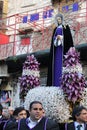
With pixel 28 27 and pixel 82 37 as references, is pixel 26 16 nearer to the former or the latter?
pixel 28 27

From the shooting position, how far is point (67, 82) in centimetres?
666

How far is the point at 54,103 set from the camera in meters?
6.54

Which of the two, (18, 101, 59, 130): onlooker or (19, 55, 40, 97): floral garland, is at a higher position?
(19, 55, 40, 97): floral garland

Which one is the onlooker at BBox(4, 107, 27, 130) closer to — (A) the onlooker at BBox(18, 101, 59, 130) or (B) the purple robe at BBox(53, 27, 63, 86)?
(A) the onlooker at BBox(18, 101, 59, 130)

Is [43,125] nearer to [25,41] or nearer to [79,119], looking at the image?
[79,119]

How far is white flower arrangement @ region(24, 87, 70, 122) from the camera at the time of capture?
21.3 feet

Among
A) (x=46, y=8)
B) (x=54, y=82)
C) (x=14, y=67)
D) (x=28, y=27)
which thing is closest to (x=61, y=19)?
(x=54, y=82)

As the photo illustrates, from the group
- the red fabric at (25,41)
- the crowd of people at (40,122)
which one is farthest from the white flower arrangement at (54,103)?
the red fabric at (25,41)

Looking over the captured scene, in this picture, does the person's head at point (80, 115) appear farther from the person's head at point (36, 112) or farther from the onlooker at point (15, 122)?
the onlooker at point (15, 122)

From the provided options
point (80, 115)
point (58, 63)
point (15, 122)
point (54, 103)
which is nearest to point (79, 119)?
point (80, 115)

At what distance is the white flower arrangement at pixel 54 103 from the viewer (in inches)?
255

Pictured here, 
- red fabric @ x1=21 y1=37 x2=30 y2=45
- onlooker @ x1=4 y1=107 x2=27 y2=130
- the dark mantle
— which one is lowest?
onlooker @ x1=4 y1=107 x2=27 y2=130

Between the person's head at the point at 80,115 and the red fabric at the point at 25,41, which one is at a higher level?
the red fabric at the point at 25,41

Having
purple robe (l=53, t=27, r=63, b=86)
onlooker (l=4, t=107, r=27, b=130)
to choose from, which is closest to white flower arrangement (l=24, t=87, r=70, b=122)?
purple robe (l=53, t=27, r=63, b=86)
